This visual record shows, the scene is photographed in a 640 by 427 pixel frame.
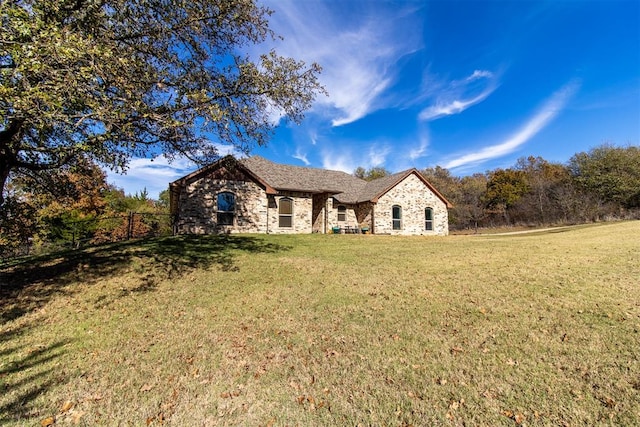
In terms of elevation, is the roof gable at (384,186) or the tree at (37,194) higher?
the roof gable at (384,186)

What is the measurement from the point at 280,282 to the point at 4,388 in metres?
5.46

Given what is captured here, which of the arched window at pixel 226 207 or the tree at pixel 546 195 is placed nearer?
the arched window at pixel 226 207

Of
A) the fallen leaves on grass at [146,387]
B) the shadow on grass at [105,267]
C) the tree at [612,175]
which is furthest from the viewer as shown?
the tree at [612,175]

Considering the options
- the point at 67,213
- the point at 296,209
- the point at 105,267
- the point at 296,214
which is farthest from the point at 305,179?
the point at 67,213

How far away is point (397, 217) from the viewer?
23500 mm

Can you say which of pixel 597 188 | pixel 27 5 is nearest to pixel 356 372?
pixel 27 5

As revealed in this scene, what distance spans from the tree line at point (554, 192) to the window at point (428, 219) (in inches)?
691

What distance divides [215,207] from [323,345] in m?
14.6

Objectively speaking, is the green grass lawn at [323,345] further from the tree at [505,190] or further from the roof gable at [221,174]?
the tree at [505,190]

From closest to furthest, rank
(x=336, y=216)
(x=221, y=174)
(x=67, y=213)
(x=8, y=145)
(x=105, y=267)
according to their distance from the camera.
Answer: (x=8, y=145), (x=105, y=267), (x=221, y=174), (x=67, y=213), (x=336, y=216)

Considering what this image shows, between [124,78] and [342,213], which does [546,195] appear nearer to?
[342,213]

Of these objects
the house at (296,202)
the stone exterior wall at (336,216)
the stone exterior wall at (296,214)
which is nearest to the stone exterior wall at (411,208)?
the house at (296,202)

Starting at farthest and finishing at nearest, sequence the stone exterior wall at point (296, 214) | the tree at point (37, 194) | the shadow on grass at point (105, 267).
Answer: the stone exterior wall at point (296, 214) → the tree at point (37, 194) → the shadow on grass at point (105, 267)

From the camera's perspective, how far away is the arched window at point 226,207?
1827 centimetres
